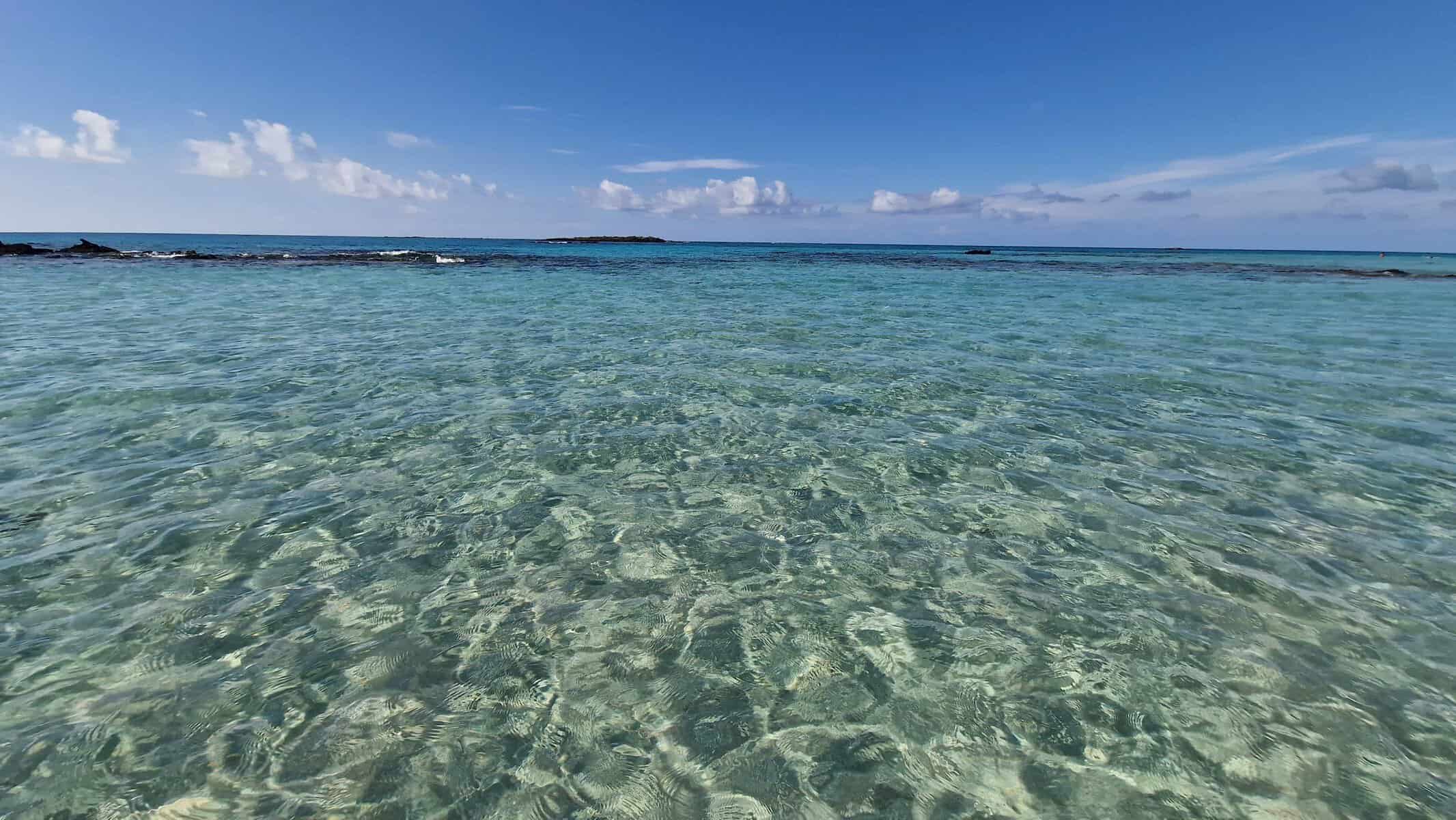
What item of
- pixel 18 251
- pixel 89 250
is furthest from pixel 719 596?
pixel 89 250

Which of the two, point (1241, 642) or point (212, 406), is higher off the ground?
point (212, 406)

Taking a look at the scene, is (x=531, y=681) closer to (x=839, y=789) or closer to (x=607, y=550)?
(x=607, y=550)

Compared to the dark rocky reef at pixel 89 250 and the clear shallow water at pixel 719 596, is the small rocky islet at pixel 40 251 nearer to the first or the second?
the dark rocky reef at pixel 89 250

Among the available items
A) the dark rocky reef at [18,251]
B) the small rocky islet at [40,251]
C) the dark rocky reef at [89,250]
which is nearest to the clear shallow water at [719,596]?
the small rocky islet at [40,251]

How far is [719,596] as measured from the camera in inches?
200

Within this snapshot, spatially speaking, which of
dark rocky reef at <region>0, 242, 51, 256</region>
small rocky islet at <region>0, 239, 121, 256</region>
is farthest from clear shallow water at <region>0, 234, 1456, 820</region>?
dark rocky reef at <region>0, 242, 51, 256</region>

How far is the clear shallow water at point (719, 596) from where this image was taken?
3.42 meters

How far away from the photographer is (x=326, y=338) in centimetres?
1564

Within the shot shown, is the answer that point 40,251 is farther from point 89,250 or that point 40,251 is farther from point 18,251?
point 89,250

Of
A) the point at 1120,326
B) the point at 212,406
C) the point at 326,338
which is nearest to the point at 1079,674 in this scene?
the point at 212,406

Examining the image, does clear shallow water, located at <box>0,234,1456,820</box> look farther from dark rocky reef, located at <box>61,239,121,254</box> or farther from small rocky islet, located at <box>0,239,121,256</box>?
dark rocky reef, located at <box>61,239,121,254</box>

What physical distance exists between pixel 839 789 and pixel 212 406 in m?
11.0

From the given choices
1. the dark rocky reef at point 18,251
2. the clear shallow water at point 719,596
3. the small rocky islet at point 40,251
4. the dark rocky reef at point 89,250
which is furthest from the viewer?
the dark rocky reef at point 89,250

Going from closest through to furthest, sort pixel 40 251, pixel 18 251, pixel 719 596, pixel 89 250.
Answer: pixel 719 596
pixel 18 251
pixel 40 251
pixel 89 250
